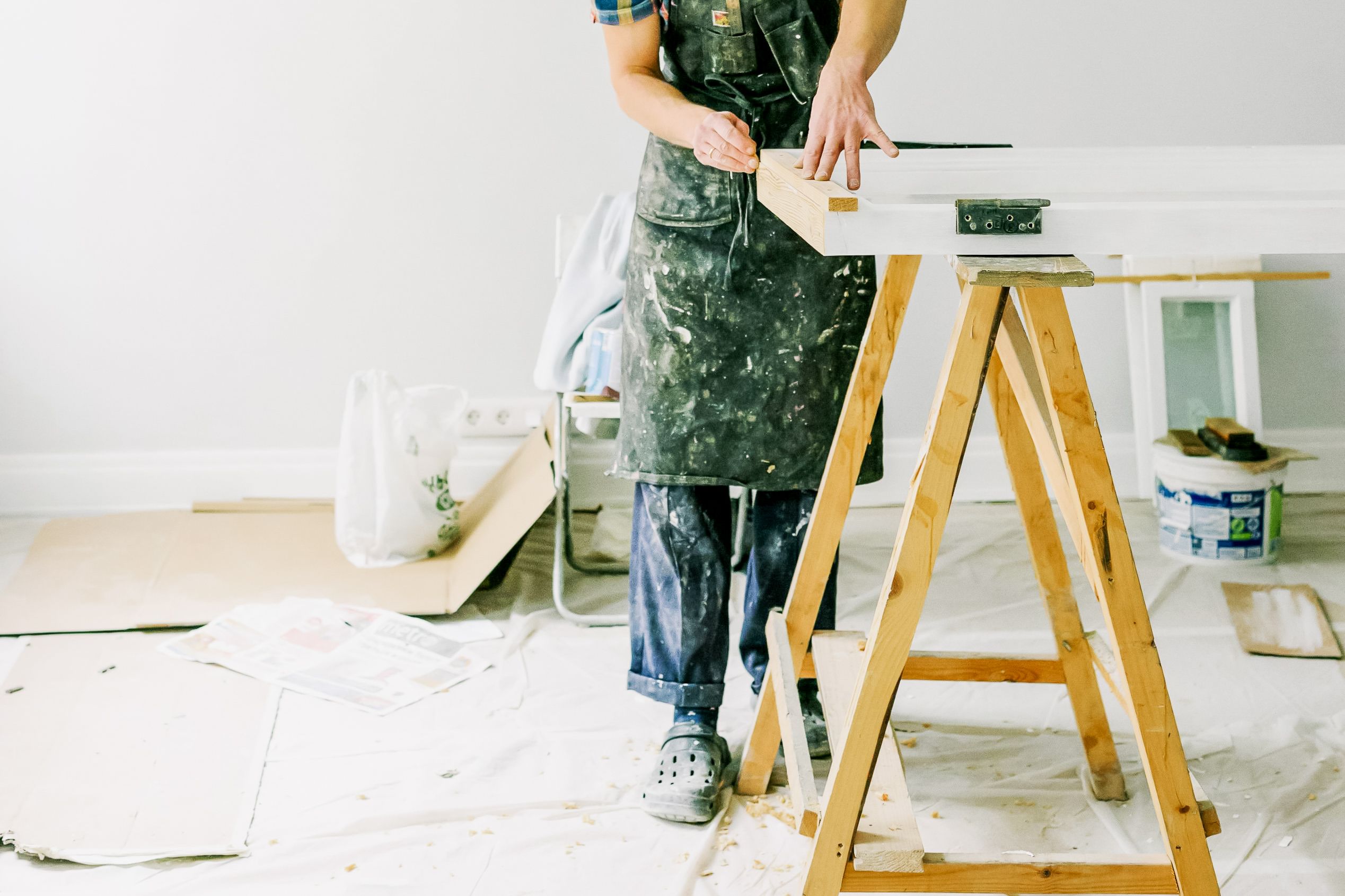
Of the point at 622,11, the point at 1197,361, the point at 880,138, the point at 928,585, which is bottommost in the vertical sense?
the point at 1197,361

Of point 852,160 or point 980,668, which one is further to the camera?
point 980,668

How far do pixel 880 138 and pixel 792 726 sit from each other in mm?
681

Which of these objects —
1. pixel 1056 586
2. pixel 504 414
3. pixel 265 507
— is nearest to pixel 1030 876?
pixel 1056 586

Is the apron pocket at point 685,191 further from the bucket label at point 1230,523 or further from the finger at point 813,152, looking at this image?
the bucket label at point 1230,523

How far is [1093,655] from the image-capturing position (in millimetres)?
1499

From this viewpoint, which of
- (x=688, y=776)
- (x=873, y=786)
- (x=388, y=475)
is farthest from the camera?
(x=388, y=475)

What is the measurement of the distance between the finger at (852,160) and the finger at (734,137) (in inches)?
5.1

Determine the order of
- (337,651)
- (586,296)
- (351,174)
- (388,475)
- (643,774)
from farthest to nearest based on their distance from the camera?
(351,174), (388,475), (586,296), (337,651), (643,774)

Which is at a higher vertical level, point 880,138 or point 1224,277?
point 880,138

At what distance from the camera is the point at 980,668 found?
1.61 metres

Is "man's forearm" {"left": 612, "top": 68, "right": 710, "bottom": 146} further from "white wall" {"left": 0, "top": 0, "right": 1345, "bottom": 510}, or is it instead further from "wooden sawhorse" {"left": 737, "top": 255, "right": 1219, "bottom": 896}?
"white wall" {"left": 0, "top": 0, "right": 1345, "bottom": 510}

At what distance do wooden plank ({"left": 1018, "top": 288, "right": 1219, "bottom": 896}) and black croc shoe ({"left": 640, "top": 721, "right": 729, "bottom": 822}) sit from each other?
64 cm

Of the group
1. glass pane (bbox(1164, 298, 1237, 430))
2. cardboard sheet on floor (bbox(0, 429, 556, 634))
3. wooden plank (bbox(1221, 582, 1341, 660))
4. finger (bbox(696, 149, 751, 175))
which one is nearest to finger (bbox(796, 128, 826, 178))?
finger (bbox(696, 149, 751, 175))

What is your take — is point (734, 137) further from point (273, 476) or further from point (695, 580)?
point (273, 476)
